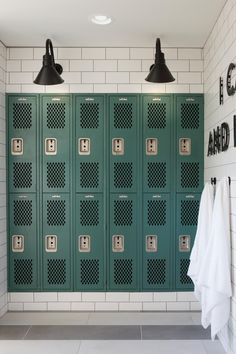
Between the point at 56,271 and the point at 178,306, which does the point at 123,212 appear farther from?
the point at 178,306

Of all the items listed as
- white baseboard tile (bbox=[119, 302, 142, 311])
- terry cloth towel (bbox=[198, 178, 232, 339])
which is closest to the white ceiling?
terry cloth towel (bbox=[198, 178, 232, 339])

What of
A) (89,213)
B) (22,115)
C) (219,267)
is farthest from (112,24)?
(219,267)

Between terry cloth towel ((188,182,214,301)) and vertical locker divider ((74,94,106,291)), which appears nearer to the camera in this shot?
terry cloth towel ((188,182,214,301))

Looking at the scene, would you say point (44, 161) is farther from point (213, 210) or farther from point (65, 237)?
point (213, 210)

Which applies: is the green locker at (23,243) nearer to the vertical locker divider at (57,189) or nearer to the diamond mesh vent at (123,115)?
the vertical locker divider at (57,189)

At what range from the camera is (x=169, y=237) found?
10.9 feet

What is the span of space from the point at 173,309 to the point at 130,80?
7.26 feet

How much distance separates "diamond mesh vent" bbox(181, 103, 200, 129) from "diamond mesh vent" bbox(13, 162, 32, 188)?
1.52 m

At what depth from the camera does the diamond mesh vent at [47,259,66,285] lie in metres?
3.32

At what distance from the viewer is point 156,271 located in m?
3.32

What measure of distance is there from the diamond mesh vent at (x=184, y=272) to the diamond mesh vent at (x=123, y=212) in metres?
0.63

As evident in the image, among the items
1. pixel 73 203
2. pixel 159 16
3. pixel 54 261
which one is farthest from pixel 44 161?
pixel 159 16

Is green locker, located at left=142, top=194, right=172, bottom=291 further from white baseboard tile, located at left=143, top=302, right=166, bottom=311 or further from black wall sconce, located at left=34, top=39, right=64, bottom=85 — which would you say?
black wall sconce, located at left=34, top=39, right=64, bottom=85

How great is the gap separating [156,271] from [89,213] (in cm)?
84
